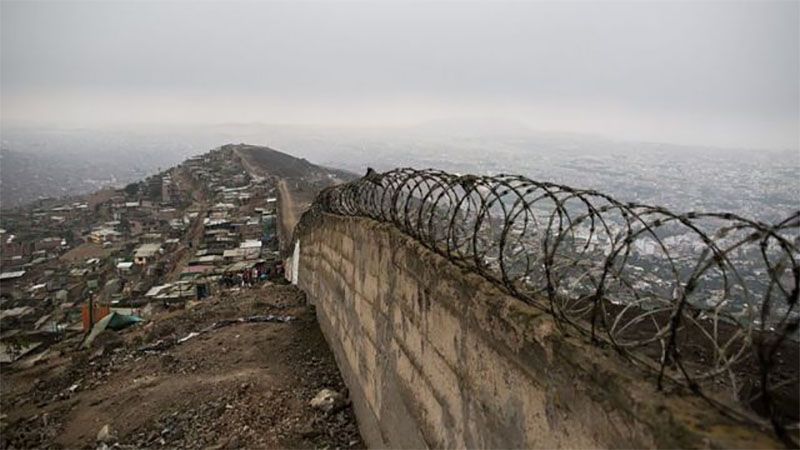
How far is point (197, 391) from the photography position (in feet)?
22.6

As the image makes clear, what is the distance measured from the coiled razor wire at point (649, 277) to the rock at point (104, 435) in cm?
469

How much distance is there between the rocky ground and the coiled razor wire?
2.81 metres

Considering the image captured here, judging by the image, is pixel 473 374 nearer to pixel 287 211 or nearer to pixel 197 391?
pixel 197 391

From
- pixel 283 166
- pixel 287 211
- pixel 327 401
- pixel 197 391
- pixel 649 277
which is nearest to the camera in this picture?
pixel 649 277

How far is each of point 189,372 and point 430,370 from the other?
17.6 feet

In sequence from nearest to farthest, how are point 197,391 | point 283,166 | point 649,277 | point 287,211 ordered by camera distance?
point 649,277 → point 197,391 → point 287,211 → point 283,166

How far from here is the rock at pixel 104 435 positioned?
246 inches

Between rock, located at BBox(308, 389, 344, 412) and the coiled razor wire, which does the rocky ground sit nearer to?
rock, located at BBox(308, 389, 344, 412)

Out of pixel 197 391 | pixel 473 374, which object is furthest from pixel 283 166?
pixel 473 374

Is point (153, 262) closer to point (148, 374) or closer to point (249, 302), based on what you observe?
point (249, 302)

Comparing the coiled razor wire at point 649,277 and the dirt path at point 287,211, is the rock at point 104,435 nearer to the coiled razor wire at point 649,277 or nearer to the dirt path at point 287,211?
the coiled razor wire at point 649,277

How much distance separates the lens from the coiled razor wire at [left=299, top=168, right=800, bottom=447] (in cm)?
177

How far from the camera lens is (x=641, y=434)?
198 centimetres

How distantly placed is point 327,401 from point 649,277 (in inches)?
173
